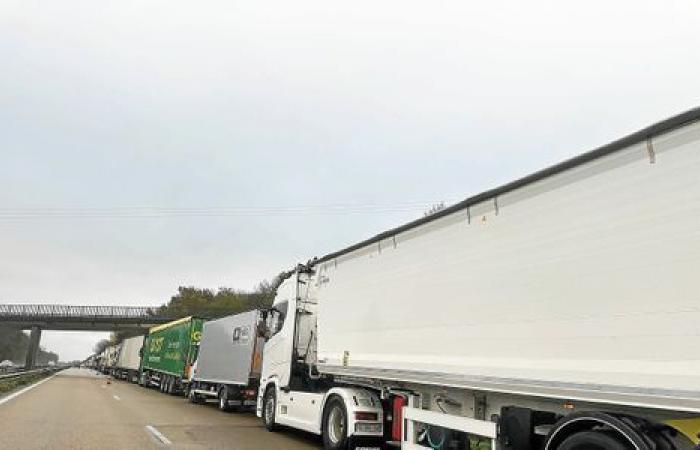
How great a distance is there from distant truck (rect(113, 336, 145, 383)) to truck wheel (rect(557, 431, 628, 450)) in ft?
140

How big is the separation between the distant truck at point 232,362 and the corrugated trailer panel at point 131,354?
76.3 feet

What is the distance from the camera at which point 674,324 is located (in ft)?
17.1

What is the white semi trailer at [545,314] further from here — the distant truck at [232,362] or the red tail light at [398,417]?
the distant truck at [232,362]

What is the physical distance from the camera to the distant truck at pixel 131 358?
4681 centimetres

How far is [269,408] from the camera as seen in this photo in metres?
15.0

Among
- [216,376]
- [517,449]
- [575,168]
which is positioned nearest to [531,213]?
[575,168]

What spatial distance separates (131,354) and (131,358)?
14.6 inches

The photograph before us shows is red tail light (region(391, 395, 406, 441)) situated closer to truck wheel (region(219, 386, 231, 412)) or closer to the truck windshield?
the truck windshield

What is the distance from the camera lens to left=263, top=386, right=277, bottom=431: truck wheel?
14.7 meters

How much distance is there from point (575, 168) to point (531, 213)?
74cm

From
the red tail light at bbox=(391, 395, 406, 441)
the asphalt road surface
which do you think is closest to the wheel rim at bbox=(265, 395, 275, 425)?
the asphalt road surface

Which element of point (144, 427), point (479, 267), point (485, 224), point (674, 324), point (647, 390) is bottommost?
point (144, 427)

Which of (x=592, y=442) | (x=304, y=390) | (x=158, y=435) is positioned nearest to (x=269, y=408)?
(x=304, y=390)

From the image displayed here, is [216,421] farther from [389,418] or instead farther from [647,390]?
[647,390]
